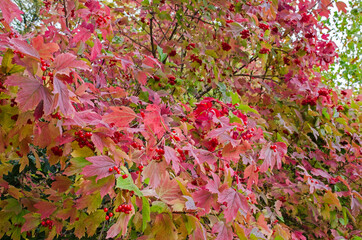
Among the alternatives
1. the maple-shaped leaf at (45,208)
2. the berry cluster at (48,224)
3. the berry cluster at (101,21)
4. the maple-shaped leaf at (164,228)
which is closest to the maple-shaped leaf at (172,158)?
the maple-shaped leaf at (164,228)

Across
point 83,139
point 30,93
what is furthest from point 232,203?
point 30,93

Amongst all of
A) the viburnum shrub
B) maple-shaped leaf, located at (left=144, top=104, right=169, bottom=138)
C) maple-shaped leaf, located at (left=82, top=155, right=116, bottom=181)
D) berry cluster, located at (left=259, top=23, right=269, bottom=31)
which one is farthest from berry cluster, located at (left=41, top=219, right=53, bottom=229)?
berry cluster, located at (left=259, top=23, right=269, bottom=31)

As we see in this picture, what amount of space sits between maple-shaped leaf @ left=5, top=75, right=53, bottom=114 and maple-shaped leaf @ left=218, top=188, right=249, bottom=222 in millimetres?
957

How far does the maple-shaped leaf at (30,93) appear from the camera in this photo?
1.00 m

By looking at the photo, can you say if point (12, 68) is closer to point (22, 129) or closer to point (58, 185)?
point (22, 129)

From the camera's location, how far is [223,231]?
1.41 meters

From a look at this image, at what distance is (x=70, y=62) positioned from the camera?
3.66 feet

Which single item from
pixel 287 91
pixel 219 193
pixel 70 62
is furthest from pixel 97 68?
pixel 287 91

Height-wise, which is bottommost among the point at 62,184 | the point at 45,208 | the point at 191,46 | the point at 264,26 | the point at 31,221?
the point at 31,221

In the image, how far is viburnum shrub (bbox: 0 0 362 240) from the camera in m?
1.17

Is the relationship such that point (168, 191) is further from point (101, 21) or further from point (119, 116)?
point (101, 21)

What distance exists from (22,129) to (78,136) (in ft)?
0.88

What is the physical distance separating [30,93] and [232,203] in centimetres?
110

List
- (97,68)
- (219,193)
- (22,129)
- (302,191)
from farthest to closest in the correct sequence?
(302,191), (97,68), (219,193), (22,129)
